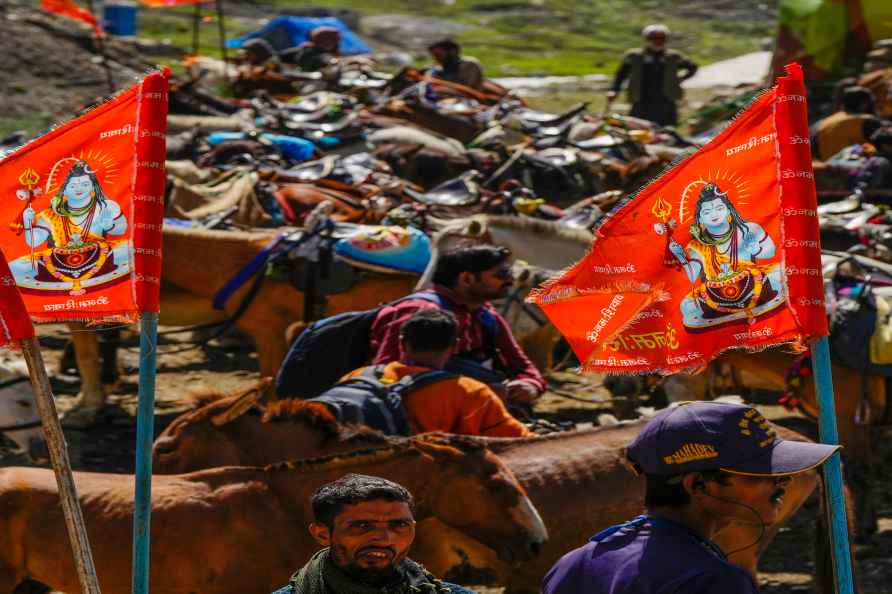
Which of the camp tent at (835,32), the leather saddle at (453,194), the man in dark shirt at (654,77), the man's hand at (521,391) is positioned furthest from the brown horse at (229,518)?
the camp tent at (835,32)

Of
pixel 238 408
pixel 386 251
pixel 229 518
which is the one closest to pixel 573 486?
pixel 238 408

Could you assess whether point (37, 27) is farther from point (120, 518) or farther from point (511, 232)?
point (120, 518)

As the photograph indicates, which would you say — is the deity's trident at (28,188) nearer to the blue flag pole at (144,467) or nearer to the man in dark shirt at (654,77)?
the blue flag pole at (144,467)

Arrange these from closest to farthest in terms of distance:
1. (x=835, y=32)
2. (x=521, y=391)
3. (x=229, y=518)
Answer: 1. (x=229, y=518)
2. (x=521, y=391)
3. (x=835, y=32)

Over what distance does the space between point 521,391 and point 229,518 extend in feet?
7.09

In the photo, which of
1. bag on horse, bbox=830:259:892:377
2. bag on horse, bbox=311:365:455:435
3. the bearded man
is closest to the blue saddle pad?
bag on horse, bbox=830:259:892:377

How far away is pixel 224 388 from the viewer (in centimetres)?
1195

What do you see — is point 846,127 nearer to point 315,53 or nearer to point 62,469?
point 315,53

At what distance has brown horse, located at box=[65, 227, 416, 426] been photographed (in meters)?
10.6

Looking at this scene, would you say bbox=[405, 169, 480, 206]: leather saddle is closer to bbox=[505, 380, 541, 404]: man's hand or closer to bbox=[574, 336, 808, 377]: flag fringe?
bbox=[505, 380, 541, 404]: man's hand

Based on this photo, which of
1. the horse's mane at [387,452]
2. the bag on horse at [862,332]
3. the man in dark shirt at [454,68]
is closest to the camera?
the horse's mane at [387,452]

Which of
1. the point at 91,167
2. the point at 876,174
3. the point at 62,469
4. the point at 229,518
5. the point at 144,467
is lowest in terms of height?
the point at 229,518

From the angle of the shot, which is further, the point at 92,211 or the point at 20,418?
the point at 20,418

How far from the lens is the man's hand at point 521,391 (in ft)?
24.3
